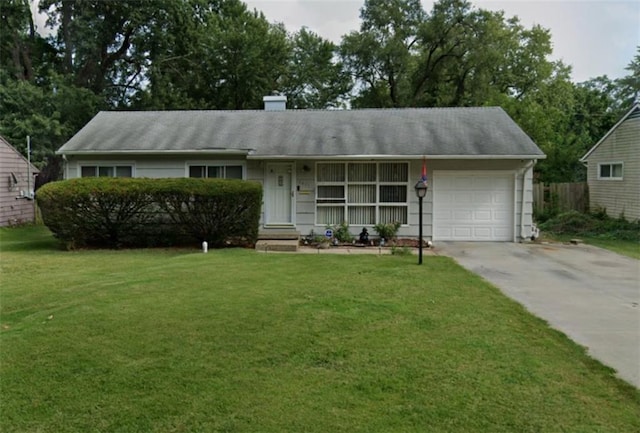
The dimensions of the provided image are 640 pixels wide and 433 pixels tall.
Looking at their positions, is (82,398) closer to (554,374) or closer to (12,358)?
(12,358)

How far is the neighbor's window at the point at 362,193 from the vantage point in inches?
489

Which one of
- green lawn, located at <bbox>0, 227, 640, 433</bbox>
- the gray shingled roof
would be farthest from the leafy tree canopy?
green lawn, located at <bbox>0, 227, 640, 433</bbox>

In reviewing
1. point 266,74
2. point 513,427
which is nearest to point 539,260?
point 513,427

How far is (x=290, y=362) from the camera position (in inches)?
147

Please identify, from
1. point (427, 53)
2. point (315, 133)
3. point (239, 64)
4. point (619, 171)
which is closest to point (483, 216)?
point (315, 133)

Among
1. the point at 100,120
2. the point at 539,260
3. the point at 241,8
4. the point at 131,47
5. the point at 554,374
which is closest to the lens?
the point at 554,374

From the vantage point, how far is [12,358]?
3783mm

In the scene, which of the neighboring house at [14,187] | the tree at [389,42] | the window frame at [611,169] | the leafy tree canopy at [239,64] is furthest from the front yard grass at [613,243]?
the neighboring house at [14,187]

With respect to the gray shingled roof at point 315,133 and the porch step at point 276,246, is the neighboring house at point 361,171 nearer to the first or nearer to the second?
the gray shingled roof at point 315,133

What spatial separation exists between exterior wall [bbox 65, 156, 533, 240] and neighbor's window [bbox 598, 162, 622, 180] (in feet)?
19.6

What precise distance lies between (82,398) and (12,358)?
116 cm

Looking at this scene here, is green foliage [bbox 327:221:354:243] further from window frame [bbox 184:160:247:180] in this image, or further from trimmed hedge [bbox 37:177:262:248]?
window frame [bbox 184:160:247:180]

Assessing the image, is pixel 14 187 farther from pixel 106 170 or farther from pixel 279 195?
pixel 279 195

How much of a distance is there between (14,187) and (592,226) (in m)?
19.9
